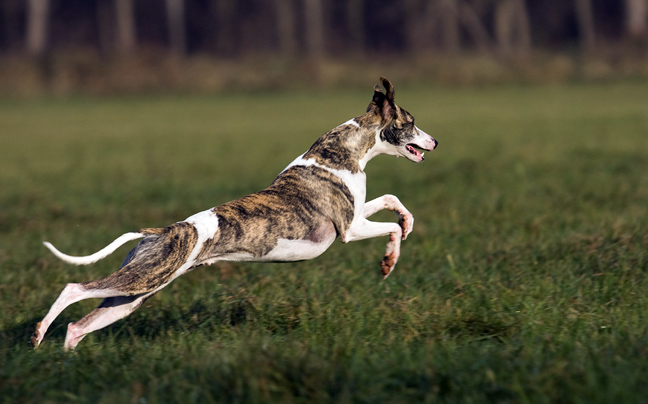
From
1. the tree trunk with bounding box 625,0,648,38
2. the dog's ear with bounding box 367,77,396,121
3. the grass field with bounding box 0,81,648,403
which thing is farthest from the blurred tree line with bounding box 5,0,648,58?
the dog's ear with bounding box 367,77,396,121

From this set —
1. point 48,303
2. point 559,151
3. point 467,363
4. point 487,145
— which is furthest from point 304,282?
point 487,145

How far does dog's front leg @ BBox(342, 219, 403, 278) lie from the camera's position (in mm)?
6086

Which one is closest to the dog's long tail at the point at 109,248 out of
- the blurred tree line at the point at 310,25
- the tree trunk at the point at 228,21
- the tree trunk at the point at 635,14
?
the tree trunk at the point at 635,14

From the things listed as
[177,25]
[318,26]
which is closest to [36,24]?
[177,25]

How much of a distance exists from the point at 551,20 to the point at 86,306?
6690 cm

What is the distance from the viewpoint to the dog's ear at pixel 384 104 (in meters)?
6.15

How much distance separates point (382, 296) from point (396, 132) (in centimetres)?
126

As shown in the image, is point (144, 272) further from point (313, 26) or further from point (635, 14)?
point (313, 26)

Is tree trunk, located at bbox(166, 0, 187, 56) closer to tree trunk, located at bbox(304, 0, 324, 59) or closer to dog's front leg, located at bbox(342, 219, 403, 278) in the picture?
tree trunk, located at bbox(304, 0, 324, 59)

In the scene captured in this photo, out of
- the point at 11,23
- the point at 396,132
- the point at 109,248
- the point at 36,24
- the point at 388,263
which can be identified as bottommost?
the point at 388,263

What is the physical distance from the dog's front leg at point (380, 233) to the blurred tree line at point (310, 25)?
5941cm

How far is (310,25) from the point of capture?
67.4 m

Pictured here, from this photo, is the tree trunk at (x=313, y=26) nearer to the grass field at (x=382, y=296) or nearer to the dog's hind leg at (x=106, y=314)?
the grass field at (x=382, y=296)

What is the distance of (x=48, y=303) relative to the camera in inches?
268
